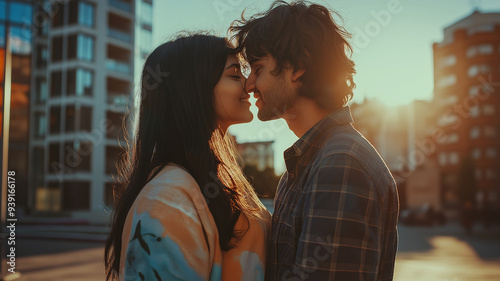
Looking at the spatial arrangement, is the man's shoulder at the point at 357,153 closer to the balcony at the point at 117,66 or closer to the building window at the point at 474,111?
the balcony at the point at 117,66

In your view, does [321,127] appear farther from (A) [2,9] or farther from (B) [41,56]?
(B) [41,56]

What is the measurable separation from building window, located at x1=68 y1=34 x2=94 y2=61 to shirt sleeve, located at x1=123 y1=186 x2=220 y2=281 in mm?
39470

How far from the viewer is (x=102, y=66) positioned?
39219mm

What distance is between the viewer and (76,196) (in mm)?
37000

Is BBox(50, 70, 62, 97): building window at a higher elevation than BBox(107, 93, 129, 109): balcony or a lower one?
higher

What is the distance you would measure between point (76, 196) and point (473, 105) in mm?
51737

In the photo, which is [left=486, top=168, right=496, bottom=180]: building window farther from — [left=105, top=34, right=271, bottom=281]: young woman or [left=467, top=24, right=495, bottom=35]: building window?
[left=105, top=34, right=271, bottom=281]: young woman

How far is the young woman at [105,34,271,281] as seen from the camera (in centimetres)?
188

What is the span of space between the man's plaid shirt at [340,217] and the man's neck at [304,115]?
1.16ft

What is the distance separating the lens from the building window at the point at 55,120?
38.5 m

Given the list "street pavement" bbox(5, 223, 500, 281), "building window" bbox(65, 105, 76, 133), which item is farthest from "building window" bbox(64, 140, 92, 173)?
"street pavement" bbox(5, 223, 500, 281)

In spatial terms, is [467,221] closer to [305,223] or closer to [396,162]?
[305,223]

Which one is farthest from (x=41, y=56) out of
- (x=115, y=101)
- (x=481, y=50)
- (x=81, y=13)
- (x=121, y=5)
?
(x=481, y=50)

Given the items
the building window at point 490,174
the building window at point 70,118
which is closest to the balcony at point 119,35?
the building window at point 70,118
